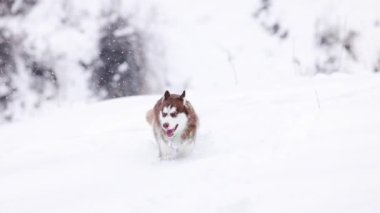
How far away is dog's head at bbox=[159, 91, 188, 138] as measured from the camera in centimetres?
500

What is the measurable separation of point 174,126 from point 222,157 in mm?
619

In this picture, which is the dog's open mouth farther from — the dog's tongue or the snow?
the snow

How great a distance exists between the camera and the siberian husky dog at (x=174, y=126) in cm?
502

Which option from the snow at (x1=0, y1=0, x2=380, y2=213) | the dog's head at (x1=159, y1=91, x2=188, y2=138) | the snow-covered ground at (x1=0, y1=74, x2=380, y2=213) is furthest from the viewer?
the dog's head at (x1=159, y1=91, x2=188, y2=138)

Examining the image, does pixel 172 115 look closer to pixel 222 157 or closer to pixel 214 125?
pixel 222 157

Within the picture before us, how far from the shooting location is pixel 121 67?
849 centimetres

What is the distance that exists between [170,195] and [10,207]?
4.46ft

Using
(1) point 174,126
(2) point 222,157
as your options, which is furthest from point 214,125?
(2) point 222,157

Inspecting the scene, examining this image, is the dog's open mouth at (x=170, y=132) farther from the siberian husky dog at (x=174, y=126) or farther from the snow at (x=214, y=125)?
the snow at (x=214, y=125)

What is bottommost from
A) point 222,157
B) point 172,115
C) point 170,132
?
point 222,157

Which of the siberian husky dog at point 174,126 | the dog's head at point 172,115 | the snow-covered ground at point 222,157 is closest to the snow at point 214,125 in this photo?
the snow-covered ground at point 222,157

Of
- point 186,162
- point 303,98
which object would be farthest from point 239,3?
point 186,162

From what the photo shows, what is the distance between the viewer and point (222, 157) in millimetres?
4695

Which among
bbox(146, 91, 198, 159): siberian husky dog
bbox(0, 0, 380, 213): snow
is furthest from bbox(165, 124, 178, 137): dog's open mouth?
bbox(0, 0, 380, 213): snow
